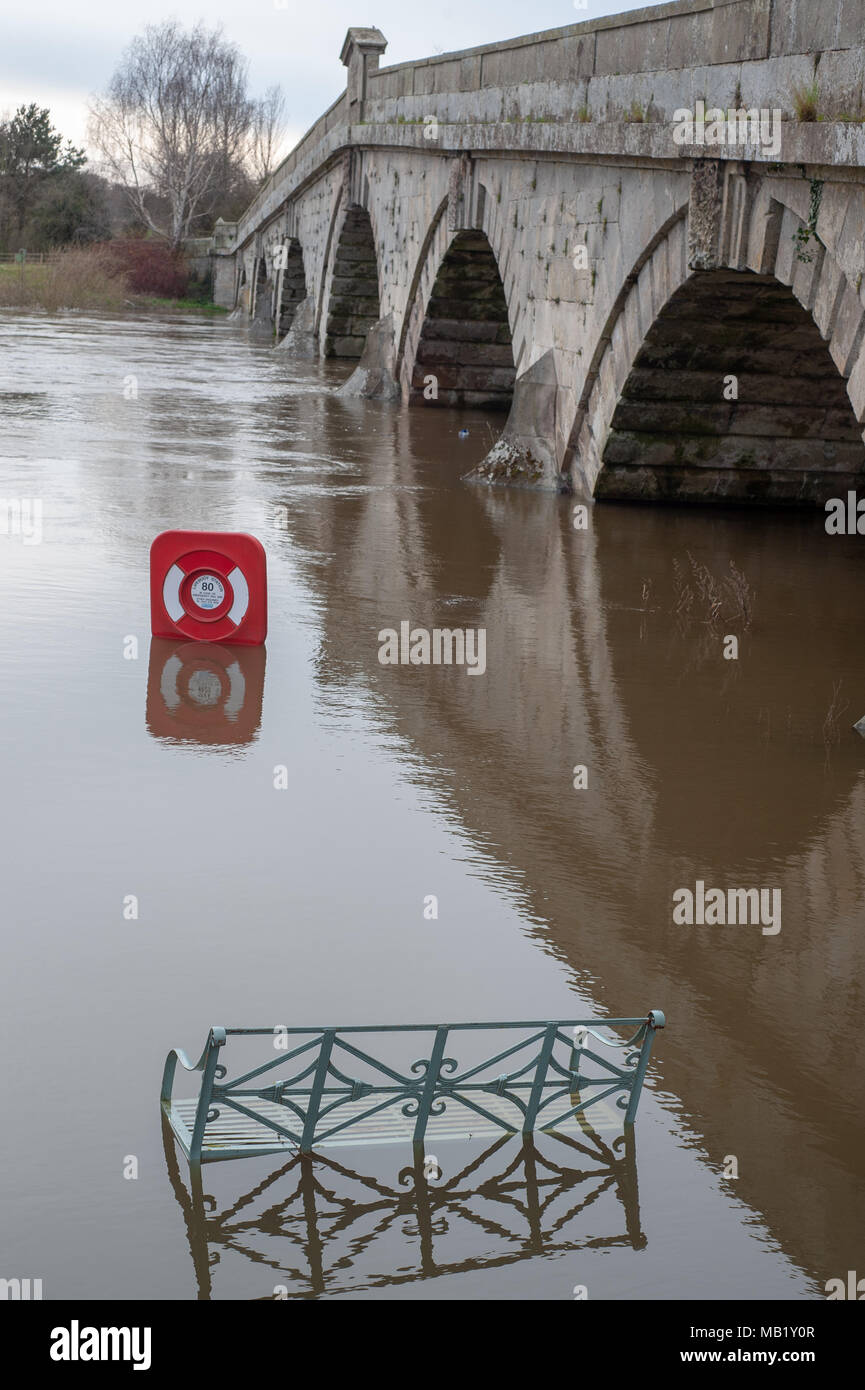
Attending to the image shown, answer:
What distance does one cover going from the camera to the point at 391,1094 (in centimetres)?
451

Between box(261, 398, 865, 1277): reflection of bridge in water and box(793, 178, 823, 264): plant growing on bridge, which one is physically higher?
box(793, 178, 823, 264): plant growing on bridge

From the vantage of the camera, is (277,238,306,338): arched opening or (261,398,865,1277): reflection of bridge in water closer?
(261,398,865,1277): reflection of bridge in water

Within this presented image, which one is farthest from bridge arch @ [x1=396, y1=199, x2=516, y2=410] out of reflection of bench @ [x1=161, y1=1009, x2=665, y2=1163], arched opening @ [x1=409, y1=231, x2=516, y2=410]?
reflection of bench @ [x1=161, y1=1009, x2=665, y2=1163]

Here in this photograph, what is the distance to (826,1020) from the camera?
509cm

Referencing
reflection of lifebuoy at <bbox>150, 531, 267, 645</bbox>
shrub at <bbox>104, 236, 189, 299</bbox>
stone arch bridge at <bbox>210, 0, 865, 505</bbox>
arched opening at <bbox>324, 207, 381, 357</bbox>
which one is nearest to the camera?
reflection of lifebuoy at <bbox>150, 531, 267, 645</bbox>

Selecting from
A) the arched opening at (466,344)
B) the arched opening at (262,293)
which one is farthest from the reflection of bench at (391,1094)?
the arched opening at (262,293)

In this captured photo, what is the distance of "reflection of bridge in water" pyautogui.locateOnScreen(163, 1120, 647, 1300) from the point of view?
3.74 meters

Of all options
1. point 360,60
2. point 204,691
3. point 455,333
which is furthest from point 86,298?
point 204,691

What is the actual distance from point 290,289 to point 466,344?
18.8 metres

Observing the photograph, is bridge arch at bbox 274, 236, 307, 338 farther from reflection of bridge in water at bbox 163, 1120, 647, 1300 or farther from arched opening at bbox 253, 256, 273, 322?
reflection of bridge in water at bbox 163, 1120, 647, 1300

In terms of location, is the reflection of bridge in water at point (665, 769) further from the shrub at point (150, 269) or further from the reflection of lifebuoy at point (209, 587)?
the shrub at point (150, 269)

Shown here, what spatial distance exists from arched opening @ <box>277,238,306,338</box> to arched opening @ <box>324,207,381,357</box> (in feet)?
28.8

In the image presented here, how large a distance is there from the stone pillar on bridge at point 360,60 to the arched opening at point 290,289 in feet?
41.7

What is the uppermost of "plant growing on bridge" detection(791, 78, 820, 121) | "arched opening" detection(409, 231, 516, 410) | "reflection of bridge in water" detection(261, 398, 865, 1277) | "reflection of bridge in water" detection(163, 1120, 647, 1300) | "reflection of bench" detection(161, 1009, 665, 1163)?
"arched opening" detection(409, 231, 516, 410)
